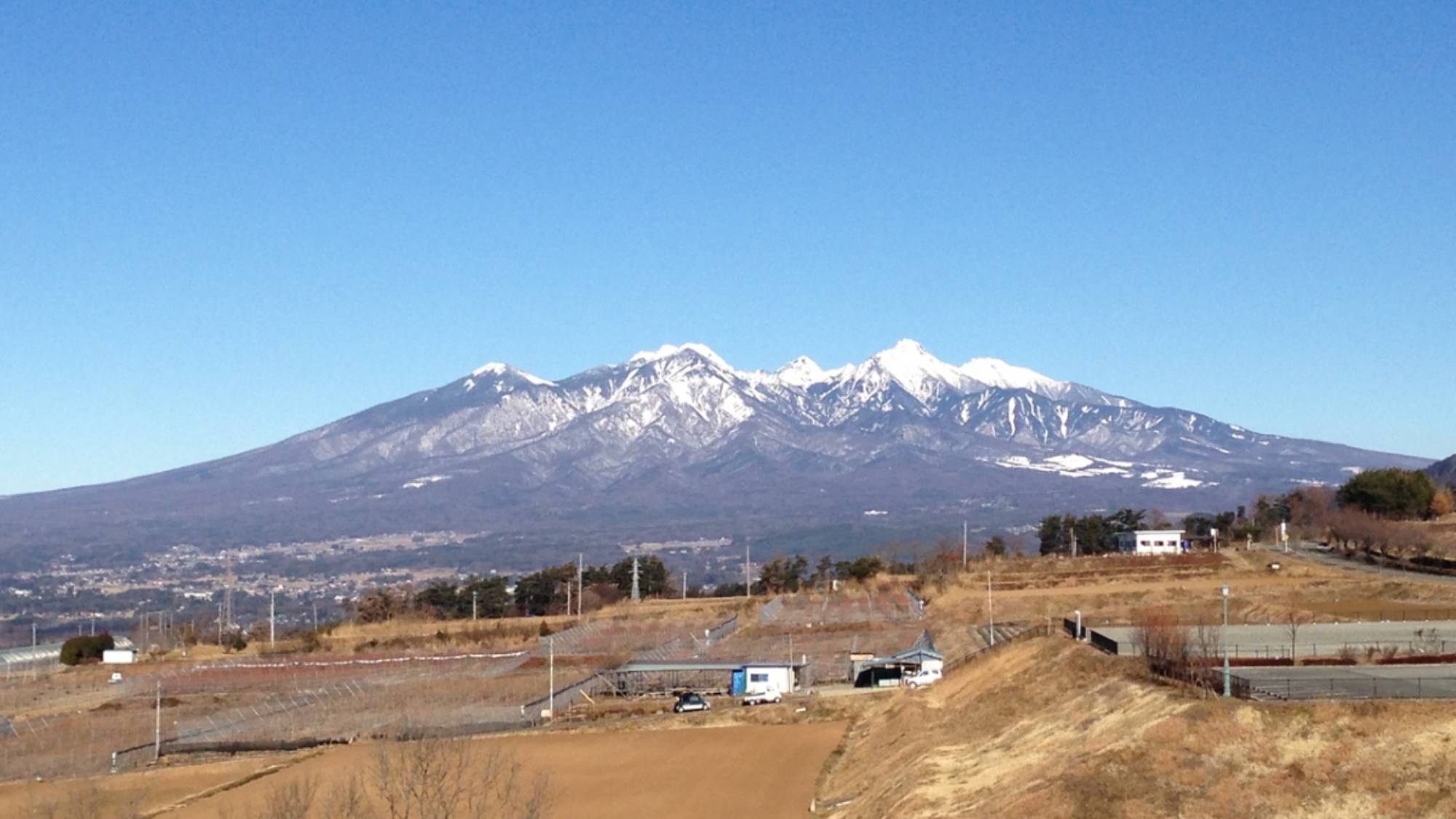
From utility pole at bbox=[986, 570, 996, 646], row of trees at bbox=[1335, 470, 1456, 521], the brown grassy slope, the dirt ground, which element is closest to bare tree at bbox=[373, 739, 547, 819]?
the dirt ground

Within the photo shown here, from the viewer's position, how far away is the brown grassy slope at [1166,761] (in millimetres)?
21297

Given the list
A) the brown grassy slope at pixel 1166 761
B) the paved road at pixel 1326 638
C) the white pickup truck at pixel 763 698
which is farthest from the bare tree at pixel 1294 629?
the white pickup truck at pixel 763 698

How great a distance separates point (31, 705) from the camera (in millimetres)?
57188

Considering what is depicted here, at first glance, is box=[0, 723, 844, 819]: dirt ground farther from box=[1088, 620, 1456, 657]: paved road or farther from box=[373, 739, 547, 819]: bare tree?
box=[1088, 620, 1456, 657]: paved road

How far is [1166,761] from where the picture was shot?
917 inches

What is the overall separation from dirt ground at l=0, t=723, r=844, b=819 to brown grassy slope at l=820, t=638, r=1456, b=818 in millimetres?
2369

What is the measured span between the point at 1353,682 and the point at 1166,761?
6565mm

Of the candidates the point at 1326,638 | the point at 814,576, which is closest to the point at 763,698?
the point at 1326,638

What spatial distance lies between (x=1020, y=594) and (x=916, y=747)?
116ft

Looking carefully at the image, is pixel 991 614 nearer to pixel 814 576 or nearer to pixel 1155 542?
pixel 1155 542

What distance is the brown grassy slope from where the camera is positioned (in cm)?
2130

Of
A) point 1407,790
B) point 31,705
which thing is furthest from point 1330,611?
point 31,705

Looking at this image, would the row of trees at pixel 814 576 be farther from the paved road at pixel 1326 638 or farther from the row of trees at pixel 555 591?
the paved road at pixel 1326 638

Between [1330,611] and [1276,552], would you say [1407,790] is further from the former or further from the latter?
[1276,552]
